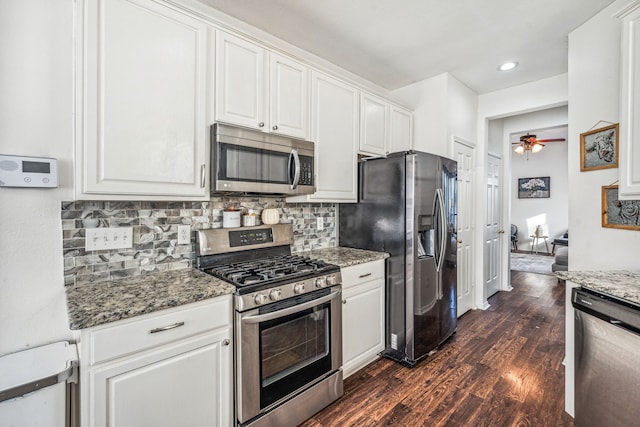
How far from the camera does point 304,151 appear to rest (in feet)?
7.04

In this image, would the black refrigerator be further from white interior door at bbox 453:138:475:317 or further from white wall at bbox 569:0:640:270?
white wall at bbox 569:0:640:270

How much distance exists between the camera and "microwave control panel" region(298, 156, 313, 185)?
6.99 ft

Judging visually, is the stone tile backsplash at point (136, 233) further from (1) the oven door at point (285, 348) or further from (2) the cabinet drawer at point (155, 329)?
(1) the oven door at point (285, 348)

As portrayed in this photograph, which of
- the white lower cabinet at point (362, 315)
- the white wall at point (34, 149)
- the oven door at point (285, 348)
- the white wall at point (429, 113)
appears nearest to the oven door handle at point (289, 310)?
the oven door at point (285, 348)

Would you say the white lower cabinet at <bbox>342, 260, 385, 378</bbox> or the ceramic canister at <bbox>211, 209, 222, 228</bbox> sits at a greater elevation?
the ceramic canister at <bbox>211, 209, 222, 228</bbox>

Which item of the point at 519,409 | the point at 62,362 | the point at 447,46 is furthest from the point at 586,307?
the point at 62,362

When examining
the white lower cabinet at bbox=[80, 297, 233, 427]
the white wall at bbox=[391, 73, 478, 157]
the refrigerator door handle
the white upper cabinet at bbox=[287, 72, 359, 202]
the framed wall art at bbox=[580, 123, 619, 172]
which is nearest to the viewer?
the white lower cabinet at bbox=[80, 297, 233, 427]

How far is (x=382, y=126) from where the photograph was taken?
2863mm

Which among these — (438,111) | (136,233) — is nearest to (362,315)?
(136,233)

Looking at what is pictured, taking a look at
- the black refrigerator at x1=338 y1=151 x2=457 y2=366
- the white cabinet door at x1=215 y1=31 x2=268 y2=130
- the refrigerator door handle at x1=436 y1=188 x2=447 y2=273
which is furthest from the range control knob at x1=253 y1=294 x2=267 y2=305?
the refrigerator door handle at x1=436 y1=188 x2=447 y2=273

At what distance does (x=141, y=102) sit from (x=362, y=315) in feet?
6.52

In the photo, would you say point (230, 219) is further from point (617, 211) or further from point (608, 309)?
point (617, 211)

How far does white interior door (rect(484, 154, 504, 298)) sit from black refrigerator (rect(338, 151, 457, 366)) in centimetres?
160

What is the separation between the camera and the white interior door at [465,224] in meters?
3.41
